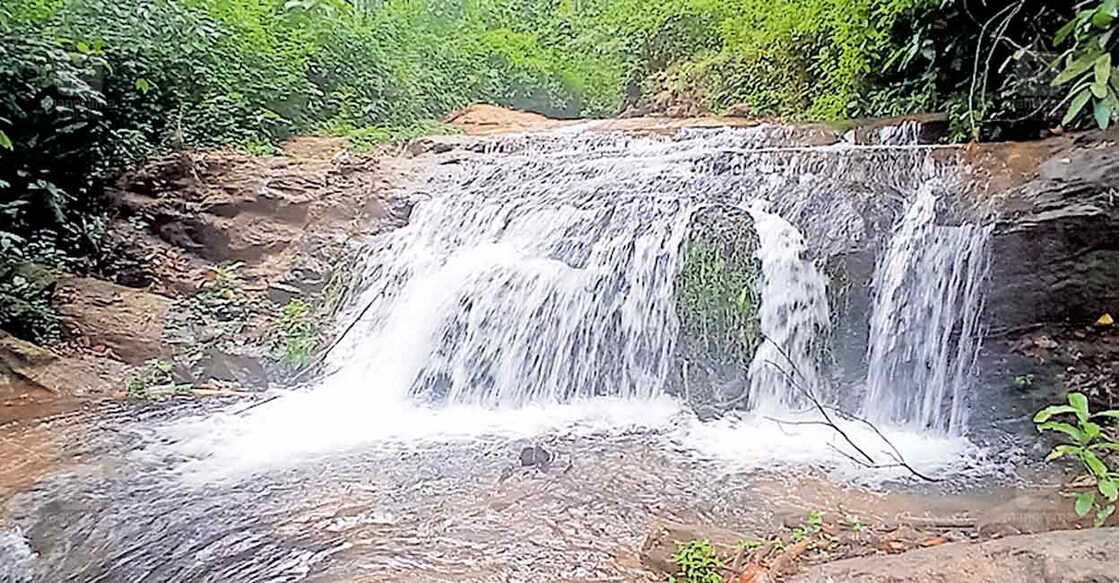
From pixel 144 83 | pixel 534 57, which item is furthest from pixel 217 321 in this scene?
pixel 534 57

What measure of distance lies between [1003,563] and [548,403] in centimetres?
340

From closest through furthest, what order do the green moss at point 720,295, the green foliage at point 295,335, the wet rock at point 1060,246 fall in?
the wet rock at point 1060,246 → the green moss at point 720,295 → the green foliage at point 295,335

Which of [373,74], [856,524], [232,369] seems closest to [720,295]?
[856,524]

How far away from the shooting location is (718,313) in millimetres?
5176

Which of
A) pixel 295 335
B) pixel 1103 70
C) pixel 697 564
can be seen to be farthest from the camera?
pixel 295 335

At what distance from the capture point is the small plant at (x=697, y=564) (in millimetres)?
2758

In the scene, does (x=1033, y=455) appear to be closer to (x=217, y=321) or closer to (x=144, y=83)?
(x=217, y=321)

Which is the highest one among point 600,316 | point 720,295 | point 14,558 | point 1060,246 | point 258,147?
point 258,147

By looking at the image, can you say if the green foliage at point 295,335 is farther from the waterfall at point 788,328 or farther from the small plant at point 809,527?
the small plant at point 809,527

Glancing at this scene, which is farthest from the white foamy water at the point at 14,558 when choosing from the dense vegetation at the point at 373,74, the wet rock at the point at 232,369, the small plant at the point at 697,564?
the wet rock at the point at 232,369

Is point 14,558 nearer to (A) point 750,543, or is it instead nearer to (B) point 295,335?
(A) point 750,543

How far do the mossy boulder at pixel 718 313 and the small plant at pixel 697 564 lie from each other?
2053 millimetres

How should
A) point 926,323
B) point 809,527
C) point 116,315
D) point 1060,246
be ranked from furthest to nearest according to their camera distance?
point 116,315 < point 926,323 < point 1060,246 < point 809,527

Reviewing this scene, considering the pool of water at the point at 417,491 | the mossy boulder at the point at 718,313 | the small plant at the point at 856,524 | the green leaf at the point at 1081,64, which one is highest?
the green leaf at the point at 1081,64
